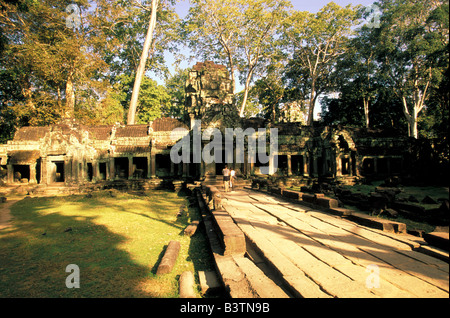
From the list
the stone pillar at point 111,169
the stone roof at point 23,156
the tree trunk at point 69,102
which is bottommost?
the stone pillar at point 111,169

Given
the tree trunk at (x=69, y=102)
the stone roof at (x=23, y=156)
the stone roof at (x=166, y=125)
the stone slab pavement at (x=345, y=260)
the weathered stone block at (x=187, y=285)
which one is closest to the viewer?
the stone slab pavement at (x=345, y=260)

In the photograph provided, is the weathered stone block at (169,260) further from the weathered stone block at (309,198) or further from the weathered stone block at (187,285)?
the weathered stone block at (309,198)

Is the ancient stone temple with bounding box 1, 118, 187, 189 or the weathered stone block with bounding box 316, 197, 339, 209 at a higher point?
the ancient stone temple with bounding box 1, 118, 187, 189

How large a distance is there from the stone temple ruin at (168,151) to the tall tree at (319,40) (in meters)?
6.84

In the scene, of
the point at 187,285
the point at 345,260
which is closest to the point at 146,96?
the point at 187,285

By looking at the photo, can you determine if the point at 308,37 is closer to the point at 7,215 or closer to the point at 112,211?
the point at 112,211

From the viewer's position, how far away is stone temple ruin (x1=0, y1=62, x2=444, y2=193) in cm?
1625

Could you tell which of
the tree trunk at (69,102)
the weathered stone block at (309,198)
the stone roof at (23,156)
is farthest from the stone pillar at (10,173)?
the weathered stone block at (309,198)

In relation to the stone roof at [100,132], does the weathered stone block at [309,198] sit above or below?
below

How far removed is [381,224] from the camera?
4.63 m

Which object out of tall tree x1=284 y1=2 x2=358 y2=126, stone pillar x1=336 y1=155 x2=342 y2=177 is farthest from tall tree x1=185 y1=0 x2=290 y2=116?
stone pillar x1=336 y1=155 x2=342 y2=177

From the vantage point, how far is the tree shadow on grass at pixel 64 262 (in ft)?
12.1

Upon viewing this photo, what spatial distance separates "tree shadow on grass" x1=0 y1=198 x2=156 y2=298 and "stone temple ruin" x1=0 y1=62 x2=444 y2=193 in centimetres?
905

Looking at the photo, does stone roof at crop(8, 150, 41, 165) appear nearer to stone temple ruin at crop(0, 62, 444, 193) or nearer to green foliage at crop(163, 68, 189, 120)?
stone temple ruin at crop(0, 62, 444, 193)
